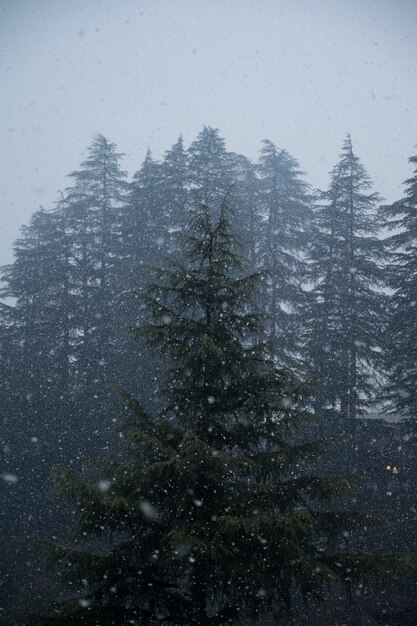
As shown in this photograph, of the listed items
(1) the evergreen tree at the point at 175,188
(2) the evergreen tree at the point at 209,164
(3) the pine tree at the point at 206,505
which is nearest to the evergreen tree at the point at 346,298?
(2) the evergreen tree at the point at 209,164

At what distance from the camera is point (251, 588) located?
6.42 meters

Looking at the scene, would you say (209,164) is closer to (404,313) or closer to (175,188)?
(175,188)

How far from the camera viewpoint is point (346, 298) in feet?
61.5

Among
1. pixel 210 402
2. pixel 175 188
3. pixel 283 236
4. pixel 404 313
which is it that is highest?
pixel 175 188

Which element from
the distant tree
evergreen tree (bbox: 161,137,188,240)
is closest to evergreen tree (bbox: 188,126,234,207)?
evergreen tree (bbox: 161,137,188,240)

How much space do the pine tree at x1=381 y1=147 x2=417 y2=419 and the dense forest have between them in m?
0.09

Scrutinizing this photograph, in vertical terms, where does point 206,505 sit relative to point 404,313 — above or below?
below

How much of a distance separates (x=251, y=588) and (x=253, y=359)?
3.51 m

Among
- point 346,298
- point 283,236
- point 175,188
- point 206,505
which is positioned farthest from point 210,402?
point 175,188

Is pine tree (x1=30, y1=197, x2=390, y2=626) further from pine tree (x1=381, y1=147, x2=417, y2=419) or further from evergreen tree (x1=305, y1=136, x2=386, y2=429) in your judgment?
pine tree (x1=381, y1=147, x2=417, y2=419)

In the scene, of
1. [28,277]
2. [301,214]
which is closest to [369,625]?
[301,214]

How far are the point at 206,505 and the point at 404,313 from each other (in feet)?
42.2

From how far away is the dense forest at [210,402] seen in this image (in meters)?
6.58

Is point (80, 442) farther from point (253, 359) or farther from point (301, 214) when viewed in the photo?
point (301, 214)
